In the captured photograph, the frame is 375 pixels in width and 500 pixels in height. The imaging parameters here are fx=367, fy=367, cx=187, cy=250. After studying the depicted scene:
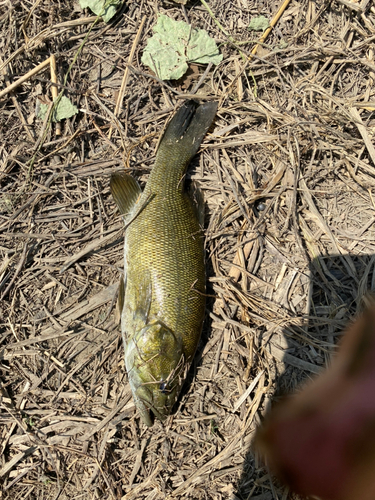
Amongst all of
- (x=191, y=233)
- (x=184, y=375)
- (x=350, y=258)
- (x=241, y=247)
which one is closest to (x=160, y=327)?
(x=184, y=375)

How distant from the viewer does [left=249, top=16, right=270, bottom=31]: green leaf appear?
13.0 feet

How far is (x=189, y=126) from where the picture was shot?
3.78 m

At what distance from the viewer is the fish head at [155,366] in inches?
128

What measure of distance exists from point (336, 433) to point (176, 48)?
3.94 meters

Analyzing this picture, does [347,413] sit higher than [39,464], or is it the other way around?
[347,413]

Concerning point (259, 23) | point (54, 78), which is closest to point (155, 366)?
point (54, 78)

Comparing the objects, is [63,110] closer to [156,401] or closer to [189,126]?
[189,126]

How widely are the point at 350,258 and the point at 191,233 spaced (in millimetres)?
1682

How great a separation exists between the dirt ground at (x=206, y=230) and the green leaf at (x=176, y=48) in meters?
0.13

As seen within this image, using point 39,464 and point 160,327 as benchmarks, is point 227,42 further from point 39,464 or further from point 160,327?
point 39,464

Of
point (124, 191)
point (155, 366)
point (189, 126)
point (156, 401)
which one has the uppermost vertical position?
point (189, 126)

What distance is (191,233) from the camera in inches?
136

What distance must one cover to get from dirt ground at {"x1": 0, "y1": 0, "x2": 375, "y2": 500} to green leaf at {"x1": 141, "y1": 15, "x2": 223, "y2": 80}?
0.13 meters

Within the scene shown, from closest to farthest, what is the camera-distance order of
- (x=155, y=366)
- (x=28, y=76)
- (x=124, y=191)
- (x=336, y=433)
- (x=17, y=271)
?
(x=336, y=433)
(x=155, y=366)
(x=124, y=191)
(x=17, y=271)
(x=28, y=76)
